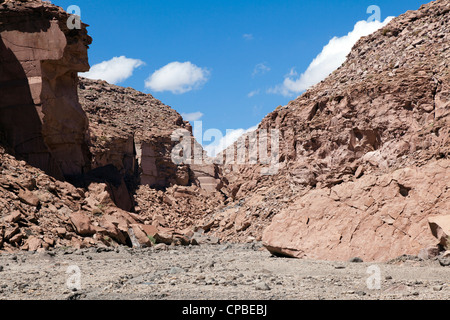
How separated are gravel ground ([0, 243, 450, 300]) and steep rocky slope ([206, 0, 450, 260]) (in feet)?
5.31

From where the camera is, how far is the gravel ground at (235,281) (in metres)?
7.92

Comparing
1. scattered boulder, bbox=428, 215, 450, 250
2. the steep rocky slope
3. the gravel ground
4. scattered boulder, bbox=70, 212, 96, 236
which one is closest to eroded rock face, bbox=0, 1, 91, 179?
scattered boulder, bbox=70, 212, 96, 236

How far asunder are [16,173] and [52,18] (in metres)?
7.69

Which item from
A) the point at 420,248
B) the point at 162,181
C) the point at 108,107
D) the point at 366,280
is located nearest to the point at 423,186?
the point at 420,248

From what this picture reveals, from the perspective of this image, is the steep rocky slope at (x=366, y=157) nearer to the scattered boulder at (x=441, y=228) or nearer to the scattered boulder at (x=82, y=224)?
the scattered boulder at (x=441, y=228)

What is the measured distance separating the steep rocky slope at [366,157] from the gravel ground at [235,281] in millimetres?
1618

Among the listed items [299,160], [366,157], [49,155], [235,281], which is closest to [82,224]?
[49,155]

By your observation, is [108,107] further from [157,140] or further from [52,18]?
[52,18]

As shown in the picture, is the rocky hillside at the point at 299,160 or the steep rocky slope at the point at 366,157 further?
the rocky hillside at the point at 299,160

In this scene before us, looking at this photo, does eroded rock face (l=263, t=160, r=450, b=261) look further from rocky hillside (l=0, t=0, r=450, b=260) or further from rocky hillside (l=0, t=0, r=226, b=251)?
rocky hillside (l=0, t=0, r=226, b=251)

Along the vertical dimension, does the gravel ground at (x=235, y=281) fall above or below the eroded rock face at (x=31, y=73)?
below

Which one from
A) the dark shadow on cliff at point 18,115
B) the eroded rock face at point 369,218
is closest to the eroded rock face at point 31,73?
the dark shadow on cliff at point 18,115

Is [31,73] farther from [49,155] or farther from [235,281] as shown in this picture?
[235,281]

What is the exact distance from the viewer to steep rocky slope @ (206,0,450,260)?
43.6ft
